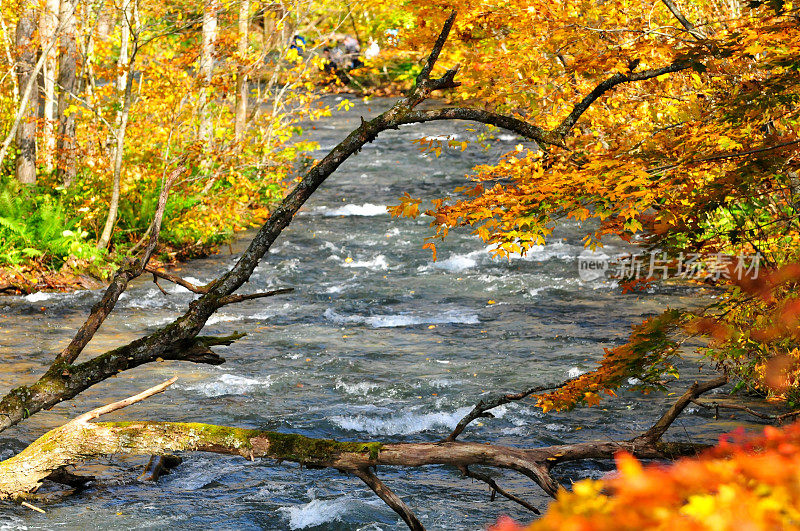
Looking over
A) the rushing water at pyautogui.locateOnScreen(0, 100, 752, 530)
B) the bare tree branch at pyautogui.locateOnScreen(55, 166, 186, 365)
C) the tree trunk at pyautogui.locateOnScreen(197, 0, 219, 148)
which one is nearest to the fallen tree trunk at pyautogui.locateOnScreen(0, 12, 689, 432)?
the bare tree branch at pyautogui.locateOnScreen(55, 166, 186, 365)

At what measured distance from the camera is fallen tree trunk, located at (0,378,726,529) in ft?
13.5

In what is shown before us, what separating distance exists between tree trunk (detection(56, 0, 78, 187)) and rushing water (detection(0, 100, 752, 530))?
102 inches

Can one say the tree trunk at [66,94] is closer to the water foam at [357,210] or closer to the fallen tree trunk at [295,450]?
the water foam at [357,210]

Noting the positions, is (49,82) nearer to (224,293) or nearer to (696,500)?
(224,293)

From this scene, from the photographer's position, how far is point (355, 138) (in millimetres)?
4926

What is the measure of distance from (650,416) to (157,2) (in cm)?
926

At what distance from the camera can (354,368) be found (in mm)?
9250

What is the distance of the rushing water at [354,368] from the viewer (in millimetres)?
5789

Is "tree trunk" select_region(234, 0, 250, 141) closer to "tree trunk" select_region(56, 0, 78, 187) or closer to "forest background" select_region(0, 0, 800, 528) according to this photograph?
"forest background" select_region(0, 0, 800, 528)

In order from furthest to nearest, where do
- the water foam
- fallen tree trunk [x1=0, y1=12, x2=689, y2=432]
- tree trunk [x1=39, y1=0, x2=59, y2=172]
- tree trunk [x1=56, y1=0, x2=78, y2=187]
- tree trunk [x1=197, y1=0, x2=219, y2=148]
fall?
the water foam, tree trunk [x1=197, y1=0, x2=219, y2=148], tree trunk [x1=56, y1=0, x2=78, y2=187], tree trunk [x1=39, y1=0, x2=59, y2=172], fallen tree trunk [x1=0, y1=12, x2=689, y2=432]

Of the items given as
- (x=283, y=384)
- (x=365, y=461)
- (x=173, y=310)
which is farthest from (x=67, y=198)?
(x=365, y=461)

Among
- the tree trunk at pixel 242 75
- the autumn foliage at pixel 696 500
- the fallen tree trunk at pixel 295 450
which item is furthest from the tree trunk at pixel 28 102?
the autumn foliage at pixel 696 500

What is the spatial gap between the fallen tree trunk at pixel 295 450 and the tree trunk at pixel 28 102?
839cm

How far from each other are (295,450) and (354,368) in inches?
198
